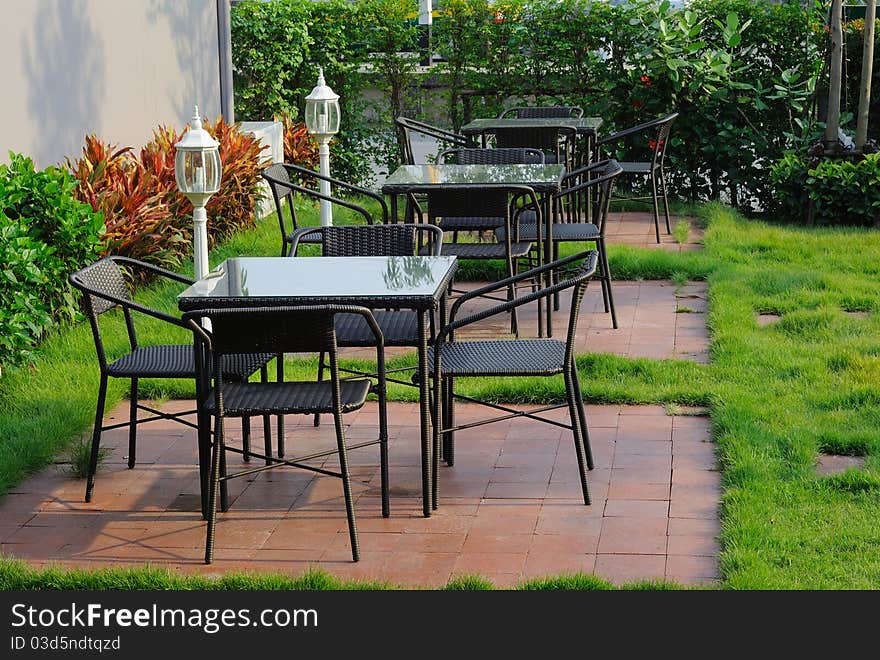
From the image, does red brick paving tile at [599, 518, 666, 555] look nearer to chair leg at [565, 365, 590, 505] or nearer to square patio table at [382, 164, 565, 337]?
chair leg at [565, 365, 590, 505]

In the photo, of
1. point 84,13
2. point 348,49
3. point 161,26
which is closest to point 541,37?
point 348,49

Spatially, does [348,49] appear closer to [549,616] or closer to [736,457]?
[736,457]

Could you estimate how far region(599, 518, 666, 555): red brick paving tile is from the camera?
4.48 metres

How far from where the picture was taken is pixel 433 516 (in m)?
4.87

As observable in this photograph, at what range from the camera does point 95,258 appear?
291 inches

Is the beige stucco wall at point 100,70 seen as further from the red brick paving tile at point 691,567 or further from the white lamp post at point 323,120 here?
the red brick paving tile at point 691,567

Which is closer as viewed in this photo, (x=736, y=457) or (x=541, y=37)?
(x=736, y=457)

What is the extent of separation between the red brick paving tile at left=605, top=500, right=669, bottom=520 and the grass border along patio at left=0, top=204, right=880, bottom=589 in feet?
0.75

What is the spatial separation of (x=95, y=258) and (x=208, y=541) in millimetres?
3330

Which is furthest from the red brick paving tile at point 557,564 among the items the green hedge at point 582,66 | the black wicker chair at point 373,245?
the green hedge at point 582,66

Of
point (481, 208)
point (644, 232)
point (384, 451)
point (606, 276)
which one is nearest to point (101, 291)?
point (384, 451)

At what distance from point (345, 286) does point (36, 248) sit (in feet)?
7.48

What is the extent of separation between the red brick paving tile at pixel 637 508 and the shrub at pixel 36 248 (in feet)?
9.40

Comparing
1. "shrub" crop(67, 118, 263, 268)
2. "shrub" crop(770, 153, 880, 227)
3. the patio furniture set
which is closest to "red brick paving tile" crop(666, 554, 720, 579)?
the patio furniture set
